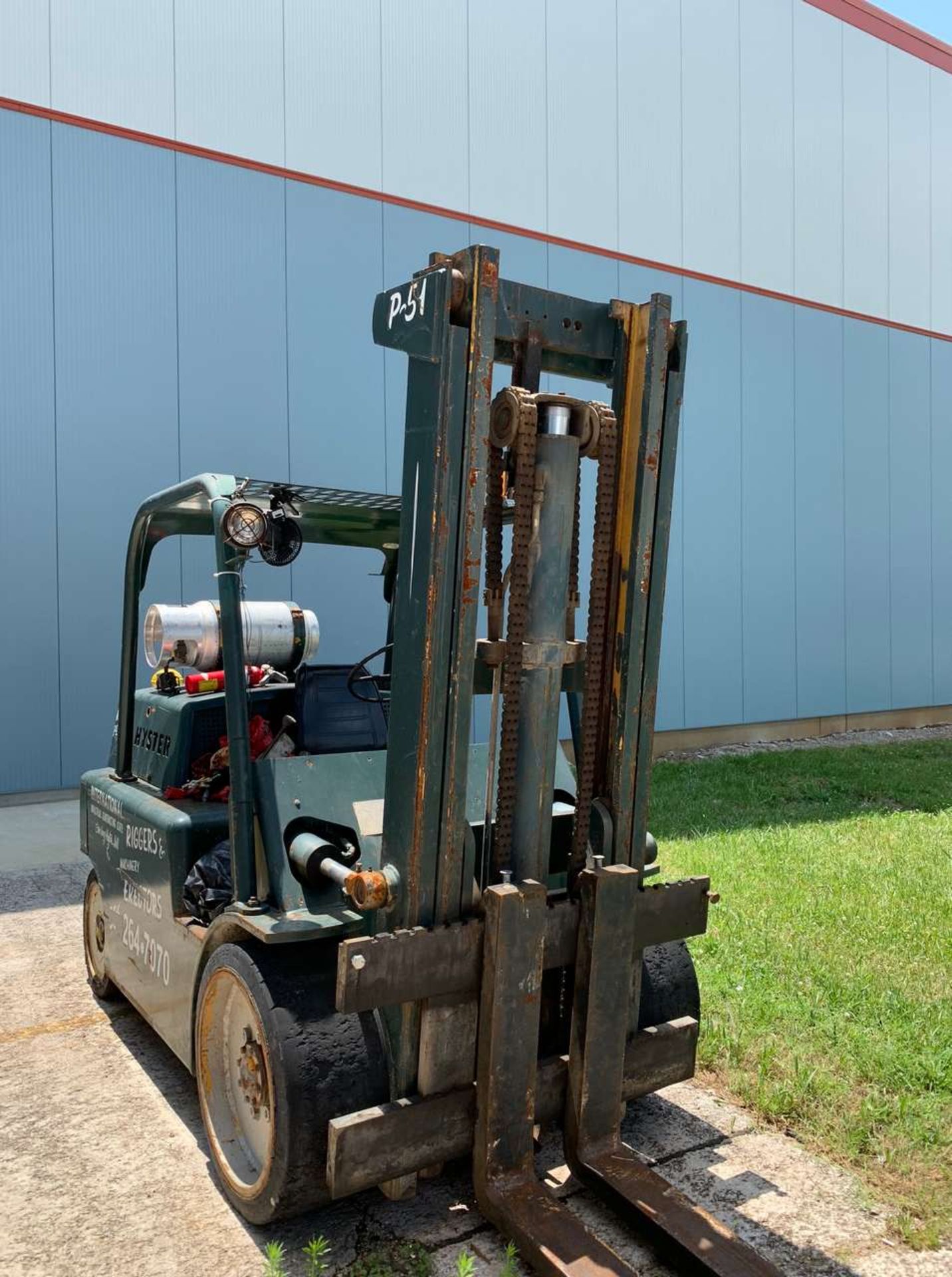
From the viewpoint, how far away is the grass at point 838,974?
3672mm

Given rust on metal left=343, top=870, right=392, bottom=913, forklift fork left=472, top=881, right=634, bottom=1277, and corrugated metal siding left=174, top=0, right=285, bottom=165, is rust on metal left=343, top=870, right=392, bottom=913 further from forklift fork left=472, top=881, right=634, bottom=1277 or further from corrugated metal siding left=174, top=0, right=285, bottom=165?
corrugated metal siding left=174, top=0, right=285, bottom=165

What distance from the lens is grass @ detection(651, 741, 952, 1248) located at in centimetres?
367

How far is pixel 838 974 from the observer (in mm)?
5105

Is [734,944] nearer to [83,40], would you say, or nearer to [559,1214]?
[559,1214]

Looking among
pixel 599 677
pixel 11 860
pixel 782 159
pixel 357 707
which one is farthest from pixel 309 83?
pixel 599 677

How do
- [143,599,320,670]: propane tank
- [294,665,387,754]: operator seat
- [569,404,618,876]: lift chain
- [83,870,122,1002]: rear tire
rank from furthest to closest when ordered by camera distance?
[83,870,122,1002]: rear tire < [143,599,320,670]: propane tank < [294,665,387,754]: operator seat < [569,404,618,876]: lift chain

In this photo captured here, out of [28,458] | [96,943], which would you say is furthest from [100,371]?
[96,943]

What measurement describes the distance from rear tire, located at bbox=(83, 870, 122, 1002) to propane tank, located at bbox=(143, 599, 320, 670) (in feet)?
3.94

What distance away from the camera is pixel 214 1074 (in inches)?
135

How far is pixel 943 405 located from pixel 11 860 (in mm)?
15700

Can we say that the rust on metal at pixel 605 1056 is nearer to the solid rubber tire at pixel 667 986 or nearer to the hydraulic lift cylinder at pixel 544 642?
the hydraulic lift cylinder at pixel 544 642

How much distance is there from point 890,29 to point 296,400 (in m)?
11.5

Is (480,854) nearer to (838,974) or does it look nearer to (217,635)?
(217,635)

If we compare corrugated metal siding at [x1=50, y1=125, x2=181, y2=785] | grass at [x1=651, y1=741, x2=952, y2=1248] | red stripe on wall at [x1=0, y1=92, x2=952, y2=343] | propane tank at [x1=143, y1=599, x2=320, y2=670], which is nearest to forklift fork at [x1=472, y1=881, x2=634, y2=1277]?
grass at [x1=651, y1=741, x2=952, y2=1248]
